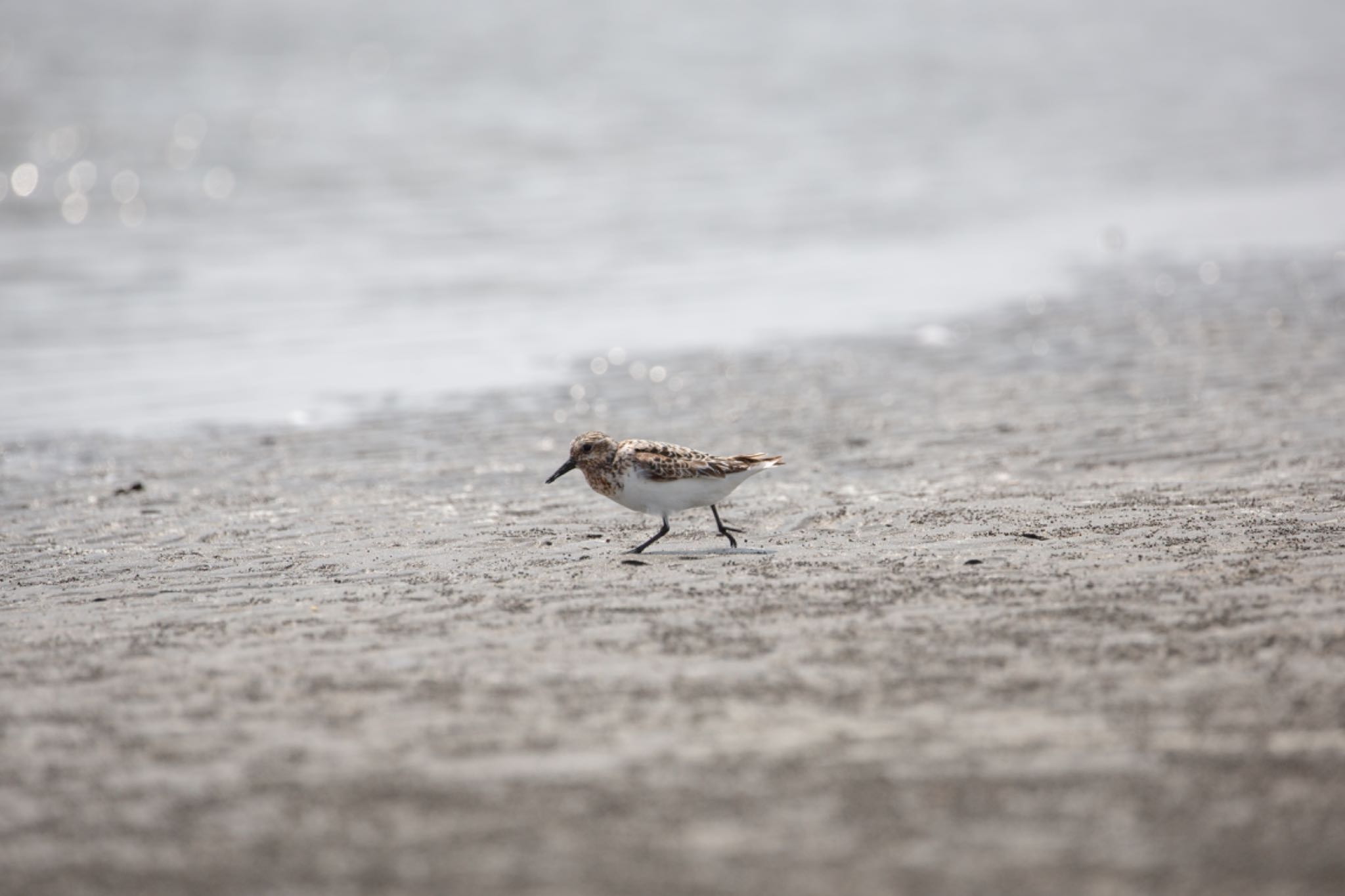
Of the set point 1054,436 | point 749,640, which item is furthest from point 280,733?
point 1054,436

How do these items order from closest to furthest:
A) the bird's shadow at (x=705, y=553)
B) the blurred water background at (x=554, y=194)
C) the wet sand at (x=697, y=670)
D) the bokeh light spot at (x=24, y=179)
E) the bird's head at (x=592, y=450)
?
1. the wet sand at (x=697, y=670)
2. the bird's shadow at (x=705, y=553)
3. the bird's head at (x=592, y=450)
4. the blurred water background at (x=554, y=194)
5. the bokeh light spot at (x=24, y=179)

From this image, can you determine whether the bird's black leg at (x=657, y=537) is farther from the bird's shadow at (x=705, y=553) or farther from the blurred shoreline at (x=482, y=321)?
the blurred shoreline at (x=482, y=321)

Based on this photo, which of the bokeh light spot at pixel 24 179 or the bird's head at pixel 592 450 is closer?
the bird's head at pixel 592 450

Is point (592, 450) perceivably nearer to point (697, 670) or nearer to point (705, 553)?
point (705, 553)

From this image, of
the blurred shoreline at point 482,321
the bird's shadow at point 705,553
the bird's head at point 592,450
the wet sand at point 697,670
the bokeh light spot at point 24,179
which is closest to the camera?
the wet sand at point 697,670

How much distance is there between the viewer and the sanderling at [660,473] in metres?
9.69

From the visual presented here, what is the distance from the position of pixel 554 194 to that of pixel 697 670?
84.8 ft

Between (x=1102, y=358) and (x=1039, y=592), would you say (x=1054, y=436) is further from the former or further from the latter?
(x=1039, y=592)

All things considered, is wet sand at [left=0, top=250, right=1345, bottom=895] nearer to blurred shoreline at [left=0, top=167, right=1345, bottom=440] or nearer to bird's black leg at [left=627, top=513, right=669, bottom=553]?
bird's black leg at [left=627, top=513, right=669, bottom=553]

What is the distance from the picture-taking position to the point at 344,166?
36250 mm

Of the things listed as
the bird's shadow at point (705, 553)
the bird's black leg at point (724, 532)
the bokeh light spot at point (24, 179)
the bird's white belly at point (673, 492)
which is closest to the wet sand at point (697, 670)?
the bird's shadow at point (705, 553)

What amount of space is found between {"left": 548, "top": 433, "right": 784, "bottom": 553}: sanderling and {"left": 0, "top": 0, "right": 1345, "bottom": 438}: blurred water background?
5.53m

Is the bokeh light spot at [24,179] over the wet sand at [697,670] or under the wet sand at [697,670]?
over

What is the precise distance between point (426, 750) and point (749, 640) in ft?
6.17
